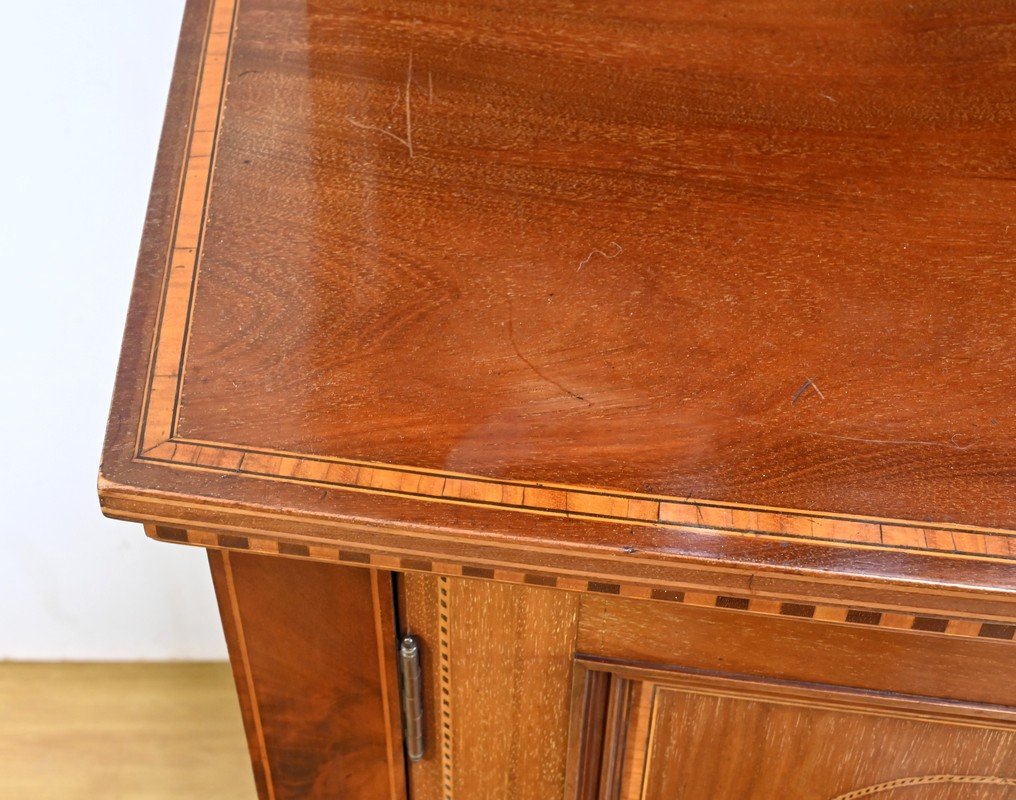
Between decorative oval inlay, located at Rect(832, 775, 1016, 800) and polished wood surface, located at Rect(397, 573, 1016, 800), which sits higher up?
polished wood surface, located at Rect(397, 573, 1016, 800)

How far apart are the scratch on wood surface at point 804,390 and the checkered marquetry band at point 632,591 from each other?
0.10 meters

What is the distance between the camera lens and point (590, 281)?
613mm

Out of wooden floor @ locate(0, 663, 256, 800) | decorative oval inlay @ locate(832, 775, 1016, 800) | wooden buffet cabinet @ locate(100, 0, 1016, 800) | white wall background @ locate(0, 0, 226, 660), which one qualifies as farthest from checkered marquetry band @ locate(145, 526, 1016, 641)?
wooden floor @ locate(0, 663, 256, 800)

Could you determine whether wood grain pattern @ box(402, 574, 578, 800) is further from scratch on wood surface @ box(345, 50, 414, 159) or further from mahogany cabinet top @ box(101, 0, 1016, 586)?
scratch on wood surface @ box(345, 50, 414, 159)

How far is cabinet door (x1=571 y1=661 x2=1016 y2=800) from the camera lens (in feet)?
2.06

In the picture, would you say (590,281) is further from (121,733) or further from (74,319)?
(121,733)

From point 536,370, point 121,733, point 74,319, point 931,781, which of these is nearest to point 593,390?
point 536,370

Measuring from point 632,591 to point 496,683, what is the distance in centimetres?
13

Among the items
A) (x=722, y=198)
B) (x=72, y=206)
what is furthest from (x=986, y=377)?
(x=72, y=206)

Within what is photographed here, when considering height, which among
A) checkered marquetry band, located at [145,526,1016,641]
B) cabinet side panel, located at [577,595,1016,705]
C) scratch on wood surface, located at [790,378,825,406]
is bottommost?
cabinet side panel, located at [577,595,1016,705]

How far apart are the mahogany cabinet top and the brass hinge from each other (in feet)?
0.43

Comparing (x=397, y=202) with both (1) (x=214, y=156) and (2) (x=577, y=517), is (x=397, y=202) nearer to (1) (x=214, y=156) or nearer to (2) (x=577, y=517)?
(1) (x=214, y=156)

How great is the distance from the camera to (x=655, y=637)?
0.61 meters

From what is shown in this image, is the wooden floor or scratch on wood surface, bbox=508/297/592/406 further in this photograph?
the wooden floor
